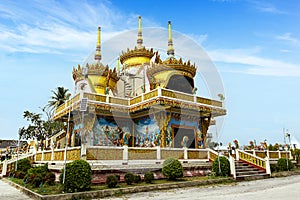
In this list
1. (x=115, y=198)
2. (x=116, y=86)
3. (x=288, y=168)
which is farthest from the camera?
(x=116, y=86)

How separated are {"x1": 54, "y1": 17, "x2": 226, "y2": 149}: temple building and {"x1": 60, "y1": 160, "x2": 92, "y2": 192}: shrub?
5955 millimetres

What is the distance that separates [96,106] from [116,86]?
→ 20.4 feet

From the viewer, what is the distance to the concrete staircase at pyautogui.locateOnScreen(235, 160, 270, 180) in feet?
43.9

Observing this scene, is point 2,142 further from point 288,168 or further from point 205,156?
point 288,168

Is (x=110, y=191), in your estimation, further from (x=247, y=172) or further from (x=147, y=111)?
(x=247, y=172)

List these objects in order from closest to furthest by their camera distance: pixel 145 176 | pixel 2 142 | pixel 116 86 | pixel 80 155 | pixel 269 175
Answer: pixel 80 155 < pixel 145 176 < pixel 269 175 < pixel 116 86 < pixel 2 142

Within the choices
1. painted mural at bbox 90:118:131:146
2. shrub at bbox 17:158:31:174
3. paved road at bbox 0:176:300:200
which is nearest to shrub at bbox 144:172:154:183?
paved road at bbox 0:176:300:200

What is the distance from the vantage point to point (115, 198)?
8.20 m

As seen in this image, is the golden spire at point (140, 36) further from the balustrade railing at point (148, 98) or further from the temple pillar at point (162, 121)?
the temple pillar at point (162, 121)

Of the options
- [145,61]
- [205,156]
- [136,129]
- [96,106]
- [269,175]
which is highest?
[145,61]

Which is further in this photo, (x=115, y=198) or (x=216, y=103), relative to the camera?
(x=216, y=103)

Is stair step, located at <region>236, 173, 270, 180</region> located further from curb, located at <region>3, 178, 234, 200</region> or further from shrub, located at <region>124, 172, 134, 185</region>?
shrub, located at <region>124, 172, 134, 185</region>

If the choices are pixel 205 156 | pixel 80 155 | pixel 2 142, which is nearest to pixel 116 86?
pixel 205 156

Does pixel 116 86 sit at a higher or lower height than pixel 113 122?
higher
